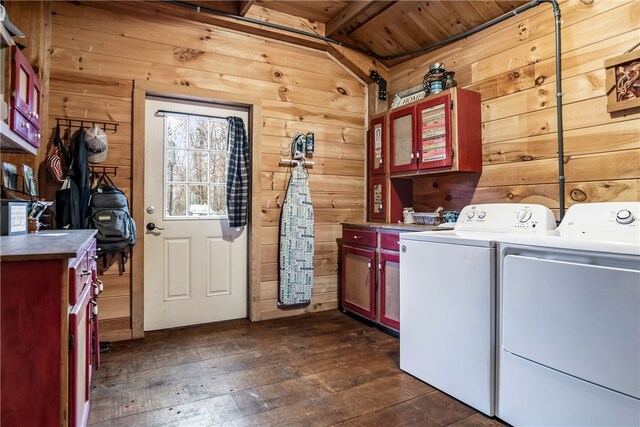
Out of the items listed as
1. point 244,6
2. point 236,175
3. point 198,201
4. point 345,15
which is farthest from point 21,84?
point 345,15

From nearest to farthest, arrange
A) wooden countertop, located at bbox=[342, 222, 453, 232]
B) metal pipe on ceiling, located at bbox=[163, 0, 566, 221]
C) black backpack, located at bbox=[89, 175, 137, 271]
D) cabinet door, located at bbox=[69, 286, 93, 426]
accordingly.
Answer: cabinet door, located at bbox=[69, 286, 93, 426]
metal pipe on ceiling, located at bbox=[163, 0, 566, 221]
black backpack, located at bbox=[89, 175, 137, 271]
wooden countertop, located at bbox=[342, 222, 453, 232]

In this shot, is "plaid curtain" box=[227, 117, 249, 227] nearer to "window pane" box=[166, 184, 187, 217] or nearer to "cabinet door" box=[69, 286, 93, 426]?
"window pane" box=[166, 184, 187, 217]

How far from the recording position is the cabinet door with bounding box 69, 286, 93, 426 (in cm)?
127

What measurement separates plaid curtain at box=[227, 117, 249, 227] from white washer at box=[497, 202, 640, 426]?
2.10 meters

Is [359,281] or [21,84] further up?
[21,84]

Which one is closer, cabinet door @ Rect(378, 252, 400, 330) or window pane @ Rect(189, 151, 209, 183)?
cabinet door @ Rect(378, 252, 400, 330)

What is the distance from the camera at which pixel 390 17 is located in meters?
3.16

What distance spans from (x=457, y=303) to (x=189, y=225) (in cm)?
218

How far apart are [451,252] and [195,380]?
163cm

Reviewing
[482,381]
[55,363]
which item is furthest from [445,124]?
[55,363]

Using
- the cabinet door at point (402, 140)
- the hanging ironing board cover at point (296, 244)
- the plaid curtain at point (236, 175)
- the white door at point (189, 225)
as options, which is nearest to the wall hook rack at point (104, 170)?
the white door at point (189, 225)

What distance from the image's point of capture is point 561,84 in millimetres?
2344

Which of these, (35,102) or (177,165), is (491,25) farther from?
(35,102)

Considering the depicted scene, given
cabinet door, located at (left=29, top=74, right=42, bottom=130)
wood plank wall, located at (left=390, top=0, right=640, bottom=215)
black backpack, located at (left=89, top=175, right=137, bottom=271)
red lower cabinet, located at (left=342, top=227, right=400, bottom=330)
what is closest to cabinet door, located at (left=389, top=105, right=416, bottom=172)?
wood plank wall, located at (left=390, top=0, right=640, bottom=215)
